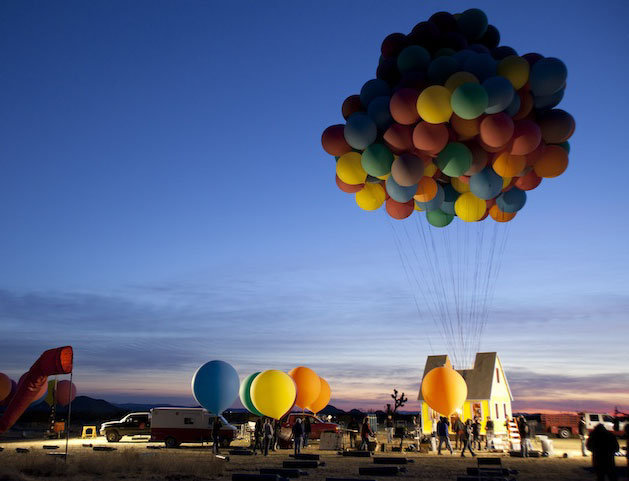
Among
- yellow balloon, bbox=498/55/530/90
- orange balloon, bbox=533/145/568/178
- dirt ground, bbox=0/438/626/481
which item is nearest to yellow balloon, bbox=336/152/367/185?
yellow balloon, bbox=498/55/530/90

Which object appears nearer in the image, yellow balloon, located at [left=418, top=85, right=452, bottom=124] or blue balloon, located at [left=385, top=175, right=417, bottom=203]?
yellow balloon, located at [left=418, top=85, right=452, bottom=124]

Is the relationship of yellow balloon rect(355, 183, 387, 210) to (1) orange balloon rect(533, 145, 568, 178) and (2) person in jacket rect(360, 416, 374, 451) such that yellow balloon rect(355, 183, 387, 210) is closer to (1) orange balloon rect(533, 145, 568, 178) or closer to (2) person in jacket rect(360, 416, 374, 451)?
(1) orange balloon rect(533, 145, 568, 178)

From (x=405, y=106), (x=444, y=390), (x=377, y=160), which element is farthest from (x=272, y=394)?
(x=405, y=106)

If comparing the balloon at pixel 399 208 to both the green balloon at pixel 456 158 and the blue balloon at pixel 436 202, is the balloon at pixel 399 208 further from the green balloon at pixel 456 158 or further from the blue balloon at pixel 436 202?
the green balloon at pixel 456 158

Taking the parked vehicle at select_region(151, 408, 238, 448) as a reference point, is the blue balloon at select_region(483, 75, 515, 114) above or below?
above

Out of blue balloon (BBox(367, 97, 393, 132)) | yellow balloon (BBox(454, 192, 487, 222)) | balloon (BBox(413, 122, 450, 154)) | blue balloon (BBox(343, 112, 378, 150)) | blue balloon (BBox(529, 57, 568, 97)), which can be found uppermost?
blue balloon (BBox(529, 57, 568, 97))

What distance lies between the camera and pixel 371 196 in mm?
16719

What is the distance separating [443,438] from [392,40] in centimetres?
1834

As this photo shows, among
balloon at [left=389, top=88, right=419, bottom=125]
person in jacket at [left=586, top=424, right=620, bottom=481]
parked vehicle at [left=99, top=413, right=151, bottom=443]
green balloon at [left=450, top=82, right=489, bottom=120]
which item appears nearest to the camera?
person in jacket at [left=586, top=424, right=620, bottom=481]

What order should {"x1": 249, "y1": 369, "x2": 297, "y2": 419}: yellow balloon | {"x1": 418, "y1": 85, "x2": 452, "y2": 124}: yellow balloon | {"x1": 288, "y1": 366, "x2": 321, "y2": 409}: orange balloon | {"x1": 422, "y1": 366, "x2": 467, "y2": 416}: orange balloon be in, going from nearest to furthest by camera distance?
{"x1": 418, "y1": 85, "x2": 452, "y2": 124}: yellow balloon < {"x1": 422, "y1": 366, "x2": 467, "y2": 416}: orange balloon < {"x1": 249, "y1": 369, "x2": 297, "y2": 419}: yellow balloon < {"x1": 288, "y1": 366, "x2": 321, "y2": 409}: orange balloon

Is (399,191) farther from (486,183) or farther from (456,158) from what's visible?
(486,183)

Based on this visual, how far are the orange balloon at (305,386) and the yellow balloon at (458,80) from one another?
19.7m

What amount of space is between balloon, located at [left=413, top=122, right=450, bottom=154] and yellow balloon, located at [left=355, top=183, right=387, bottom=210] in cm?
257

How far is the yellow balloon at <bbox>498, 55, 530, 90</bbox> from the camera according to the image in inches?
557
